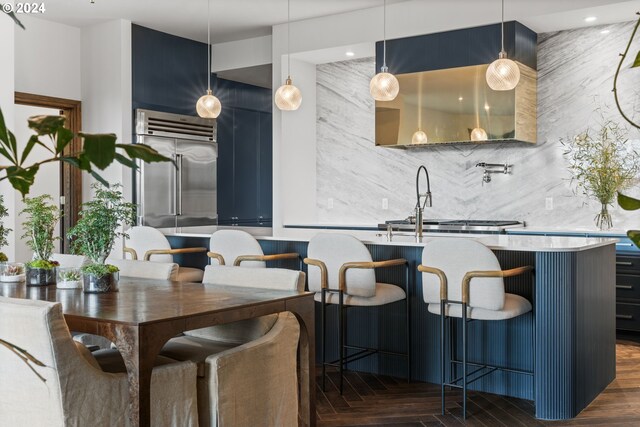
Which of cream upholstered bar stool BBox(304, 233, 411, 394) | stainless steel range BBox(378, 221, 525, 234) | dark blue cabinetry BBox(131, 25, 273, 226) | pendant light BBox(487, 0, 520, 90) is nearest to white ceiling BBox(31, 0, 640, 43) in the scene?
dark blue cabinetry BBox(131, 25, 273, 226)

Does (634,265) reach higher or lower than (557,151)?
lower

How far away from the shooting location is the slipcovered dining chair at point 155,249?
4965 mm

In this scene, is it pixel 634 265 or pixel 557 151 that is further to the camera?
pixel 557 151

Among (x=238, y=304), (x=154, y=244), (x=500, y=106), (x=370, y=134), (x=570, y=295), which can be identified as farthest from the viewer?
(x=370, y=134)

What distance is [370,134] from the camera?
752cm

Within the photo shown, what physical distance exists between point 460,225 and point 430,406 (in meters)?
2.74

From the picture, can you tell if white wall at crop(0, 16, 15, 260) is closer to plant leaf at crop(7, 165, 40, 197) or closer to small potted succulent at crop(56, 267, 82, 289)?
small potted succulent at crop(56, 267, 82, 289)

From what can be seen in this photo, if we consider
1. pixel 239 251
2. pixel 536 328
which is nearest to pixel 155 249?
pixel 239 251

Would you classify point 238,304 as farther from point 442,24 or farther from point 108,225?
point 442,24

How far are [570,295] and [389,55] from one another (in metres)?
3.60

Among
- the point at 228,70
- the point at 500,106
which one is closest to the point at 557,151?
the point at 500,106

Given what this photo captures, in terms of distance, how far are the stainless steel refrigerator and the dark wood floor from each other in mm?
3543

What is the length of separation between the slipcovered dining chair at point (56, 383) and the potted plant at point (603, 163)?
4773mm

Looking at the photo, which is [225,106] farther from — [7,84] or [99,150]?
[99,150]
